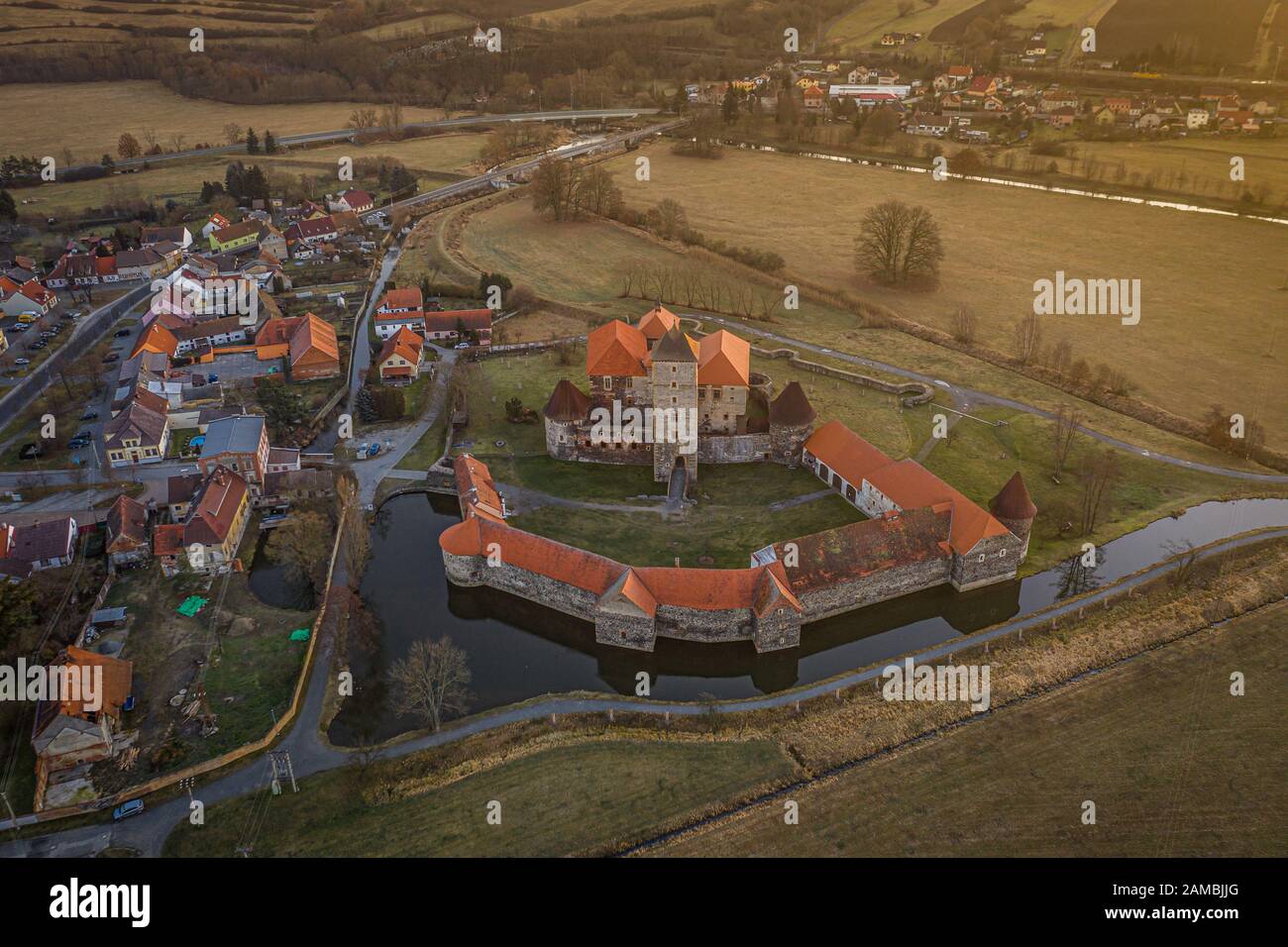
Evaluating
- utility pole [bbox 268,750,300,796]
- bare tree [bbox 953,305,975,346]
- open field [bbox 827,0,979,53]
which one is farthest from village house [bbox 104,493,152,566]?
open field [bbox 827,0,979,53]

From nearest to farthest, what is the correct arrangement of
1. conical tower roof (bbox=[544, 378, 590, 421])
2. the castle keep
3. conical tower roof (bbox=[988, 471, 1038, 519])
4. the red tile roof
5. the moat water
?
the moat water
conical tower roof (bbox=[988, 471, 1038, 519])
the castle keep
conical tower roof (bbox=[544, 378, 590, 421])
the red tile roof

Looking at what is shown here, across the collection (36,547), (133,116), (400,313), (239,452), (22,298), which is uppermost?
(133,116)

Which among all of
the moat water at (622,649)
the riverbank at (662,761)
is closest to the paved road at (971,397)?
the moat water at (622,649)

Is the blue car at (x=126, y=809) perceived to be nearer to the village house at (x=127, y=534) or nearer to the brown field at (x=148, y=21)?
the village house at (x=127, y=534)

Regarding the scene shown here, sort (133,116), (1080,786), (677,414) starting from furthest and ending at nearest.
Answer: (133,116) < (677,414) < (1080,786)

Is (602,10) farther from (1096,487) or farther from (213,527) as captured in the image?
(213,527)

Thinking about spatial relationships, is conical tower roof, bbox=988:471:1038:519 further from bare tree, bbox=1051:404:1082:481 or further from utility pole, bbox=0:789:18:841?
utility pole, bbox=0:789:18:841

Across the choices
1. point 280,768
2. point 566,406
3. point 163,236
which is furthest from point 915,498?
point 163,236
